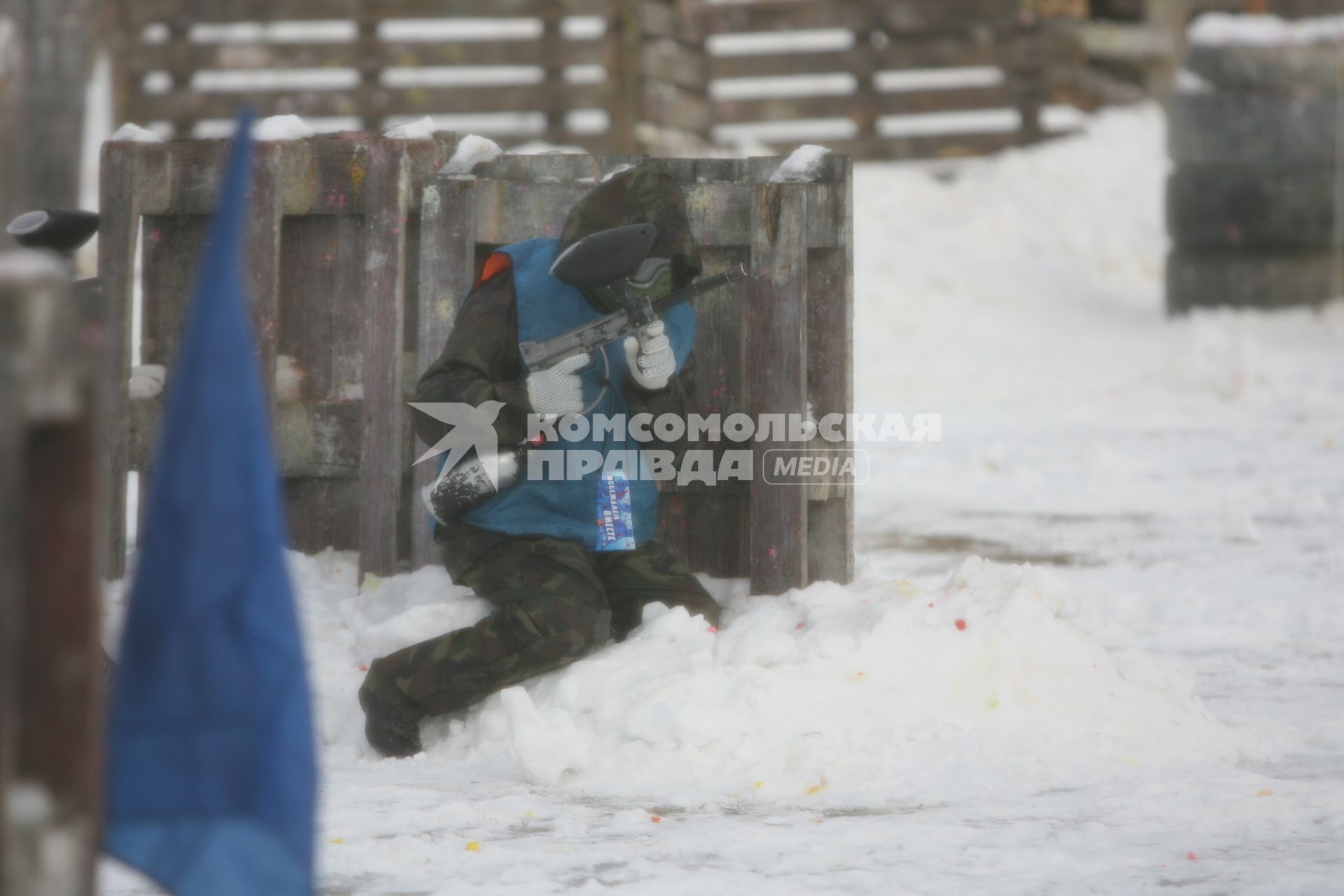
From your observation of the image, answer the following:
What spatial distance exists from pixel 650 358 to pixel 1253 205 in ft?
25.8

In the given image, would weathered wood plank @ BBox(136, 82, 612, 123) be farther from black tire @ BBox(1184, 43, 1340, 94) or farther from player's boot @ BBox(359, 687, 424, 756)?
player's boot @ BBox(359, 687, 424, 756)

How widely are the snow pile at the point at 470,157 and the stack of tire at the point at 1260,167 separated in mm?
7289

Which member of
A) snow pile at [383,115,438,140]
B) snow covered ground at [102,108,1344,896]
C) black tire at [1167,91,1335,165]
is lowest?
snow covered ground at [102,108,1344,896]

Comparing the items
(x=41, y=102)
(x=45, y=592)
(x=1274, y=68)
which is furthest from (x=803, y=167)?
(x=41, y=102)

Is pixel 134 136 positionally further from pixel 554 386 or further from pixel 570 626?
pixel 570 626

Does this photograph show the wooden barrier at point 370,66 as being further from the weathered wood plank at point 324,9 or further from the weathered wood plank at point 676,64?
the weathered wood plank at point 676,64

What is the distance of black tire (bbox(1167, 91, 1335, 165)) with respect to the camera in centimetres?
1030

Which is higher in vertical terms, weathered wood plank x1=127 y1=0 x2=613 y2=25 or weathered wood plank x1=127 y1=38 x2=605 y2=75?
weathered wood plank x1=127 y1=0 x2=613 y2=25

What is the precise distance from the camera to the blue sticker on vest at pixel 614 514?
380cm

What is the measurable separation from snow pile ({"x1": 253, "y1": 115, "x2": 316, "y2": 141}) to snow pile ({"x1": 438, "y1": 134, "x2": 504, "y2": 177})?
18.5 inches

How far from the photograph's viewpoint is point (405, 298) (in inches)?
174

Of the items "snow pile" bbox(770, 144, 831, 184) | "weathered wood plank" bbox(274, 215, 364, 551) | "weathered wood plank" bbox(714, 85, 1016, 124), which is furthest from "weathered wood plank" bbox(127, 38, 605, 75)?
"snow pile" bbox(770, 144, 831, 184)

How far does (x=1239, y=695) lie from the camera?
3.98 m

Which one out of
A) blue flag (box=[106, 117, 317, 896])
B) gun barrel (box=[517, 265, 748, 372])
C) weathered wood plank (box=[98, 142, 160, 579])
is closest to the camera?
blue flag (box=[106, 117, 317, 896])
